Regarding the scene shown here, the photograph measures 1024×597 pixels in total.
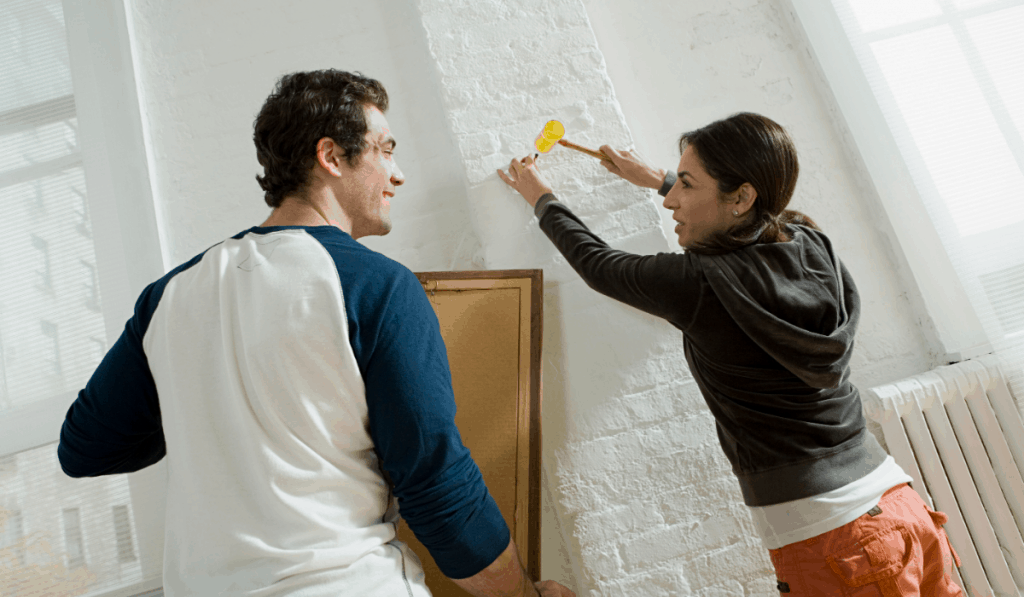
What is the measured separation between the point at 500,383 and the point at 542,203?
48 centimetres

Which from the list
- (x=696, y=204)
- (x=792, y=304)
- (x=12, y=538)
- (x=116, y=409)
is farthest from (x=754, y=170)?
(x=12, y=538)

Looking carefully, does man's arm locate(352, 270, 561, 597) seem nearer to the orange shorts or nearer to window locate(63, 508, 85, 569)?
the orange shorts

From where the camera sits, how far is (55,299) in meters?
1.54

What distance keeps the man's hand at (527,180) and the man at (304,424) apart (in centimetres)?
69

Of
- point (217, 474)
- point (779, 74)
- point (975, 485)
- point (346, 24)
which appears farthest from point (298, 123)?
point (975, 485)

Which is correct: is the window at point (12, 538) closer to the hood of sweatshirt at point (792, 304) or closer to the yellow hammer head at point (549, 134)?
the yellow hammer head at point (549, 134)

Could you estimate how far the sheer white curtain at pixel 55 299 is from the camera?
145 cm

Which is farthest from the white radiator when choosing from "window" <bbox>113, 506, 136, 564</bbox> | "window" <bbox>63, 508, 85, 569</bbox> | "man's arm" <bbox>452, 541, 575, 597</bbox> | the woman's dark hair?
"window" <bbox>63, 508, 85, 569</bbox>

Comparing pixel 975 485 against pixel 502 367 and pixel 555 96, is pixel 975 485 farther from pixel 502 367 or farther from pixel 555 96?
pixel 555 96

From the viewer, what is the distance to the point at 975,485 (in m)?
→ 1.67

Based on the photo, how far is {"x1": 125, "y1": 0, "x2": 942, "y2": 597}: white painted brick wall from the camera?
1.43m

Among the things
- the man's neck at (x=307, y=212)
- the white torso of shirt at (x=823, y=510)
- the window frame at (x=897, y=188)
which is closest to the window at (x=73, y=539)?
the man's neck at (x=307, y=212)

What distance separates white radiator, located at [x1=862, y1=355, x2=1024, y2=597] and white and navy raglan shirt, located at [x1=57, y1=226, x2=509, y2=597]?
1413 millimetres

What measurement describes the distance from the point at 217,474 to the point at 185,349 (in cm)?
18
